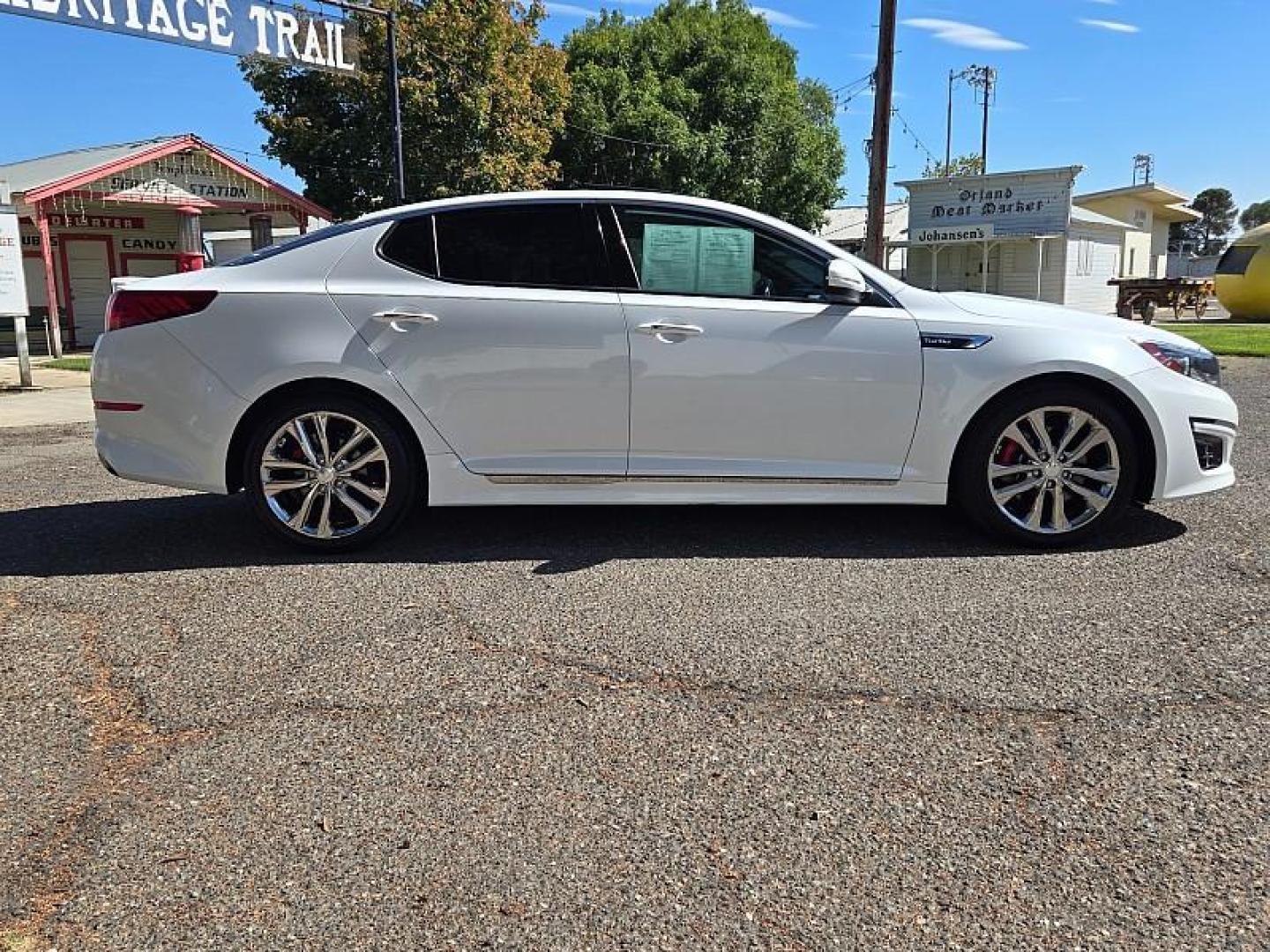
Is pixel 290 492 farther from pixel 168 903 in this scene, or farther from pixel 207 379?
pixel 168 903

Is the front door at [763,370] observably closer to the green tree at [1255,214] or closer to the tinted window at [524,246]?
the tinted window at [524,246]

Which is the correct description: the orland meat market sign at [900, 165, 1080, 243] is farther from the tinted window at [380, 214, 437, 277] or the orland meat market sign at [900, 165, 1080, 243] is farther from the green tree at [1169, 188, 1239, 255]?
the green tree at [1169, 188, 1239, 255]

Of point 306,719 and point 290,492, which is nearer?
point 306,719

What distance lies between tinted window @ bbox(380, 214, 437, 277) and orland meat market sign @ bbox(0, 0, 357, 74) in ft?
35.0

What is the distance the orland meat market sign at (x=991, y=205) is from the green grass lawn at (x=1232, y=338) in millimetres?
5696

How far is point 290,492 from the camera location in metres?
4.67

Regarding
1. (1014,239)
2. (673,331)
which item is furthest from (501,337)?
(1014,239)

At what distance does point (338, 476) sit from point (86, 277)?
69.0 ft

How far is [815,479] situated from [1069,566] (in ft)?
3.80

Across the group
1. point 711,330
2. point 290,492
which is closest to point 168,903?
point 290,492

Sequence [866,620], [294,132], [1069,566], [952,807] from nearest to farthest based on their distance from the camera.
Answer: [952,807] → [866,620] → [1069,566] → [294,132]

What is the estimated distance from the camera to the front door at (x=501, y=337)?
180 inches

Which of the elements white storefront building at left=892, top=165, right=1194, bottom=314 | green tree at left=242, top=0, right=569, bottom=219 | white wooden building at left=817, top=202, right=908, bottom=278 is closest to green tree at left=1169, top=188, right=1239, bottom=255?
white wooden building at left=817, top=202, right=908, bottom=278

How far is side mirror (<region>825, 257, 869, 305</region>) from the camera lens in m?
4.55
